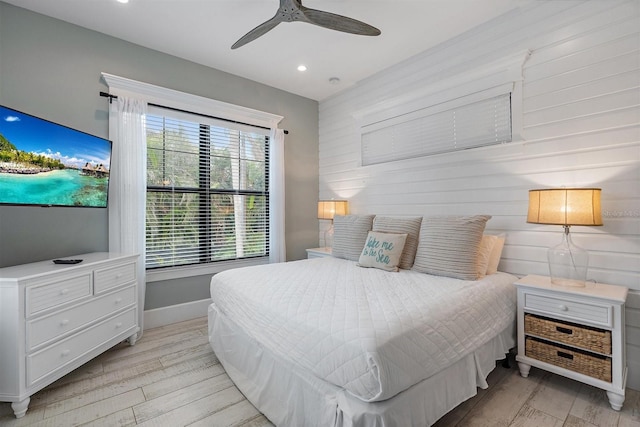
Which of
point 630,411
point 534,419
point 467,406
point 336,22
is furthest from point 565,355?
point 336,22

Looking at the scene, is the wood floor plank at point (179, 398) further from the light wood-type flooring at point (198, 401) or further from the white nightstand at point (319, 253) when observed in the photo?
the white nightstand at point (319, 253)

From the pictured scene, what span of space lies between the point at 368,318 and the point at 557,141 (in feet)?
6.83

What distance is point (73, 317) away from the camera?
81.2 inches

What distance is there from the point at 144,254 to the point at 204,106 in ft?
5.74

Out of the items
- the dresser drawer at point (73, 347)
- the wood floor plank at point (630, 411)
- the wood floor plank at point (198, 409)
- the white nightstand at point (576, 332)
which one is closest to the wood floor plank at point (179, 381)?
the wood floor plank at point (198, 409)

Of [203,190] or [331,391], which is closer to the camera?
[331,391]

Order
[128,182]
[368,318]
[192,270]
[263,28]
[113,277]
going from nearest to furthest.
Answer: [368,318] → [263,28] → [113,277] → [128,182] → [192,270]

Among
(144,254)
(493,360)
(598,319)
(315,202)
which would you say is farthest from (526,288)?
(144,254)

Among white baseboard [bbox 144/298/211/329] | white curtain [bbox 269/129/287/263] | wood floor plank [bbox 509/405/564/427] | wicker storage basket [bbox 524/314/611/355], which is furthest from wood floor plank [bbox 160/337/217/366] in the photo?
wicker storage basket [bbox 524/314/611/355]

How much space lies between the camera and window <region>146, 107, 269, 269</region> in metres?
3.14

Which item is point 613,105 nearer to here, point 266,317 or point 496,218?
point 496,218

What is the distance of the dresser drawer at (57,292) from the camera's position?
1.81 meters

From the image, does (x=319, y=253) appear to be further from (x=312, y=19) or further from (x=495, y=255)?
(x=312, y=19)

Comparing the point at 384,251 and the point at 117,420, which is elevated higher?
the point at 384,251
